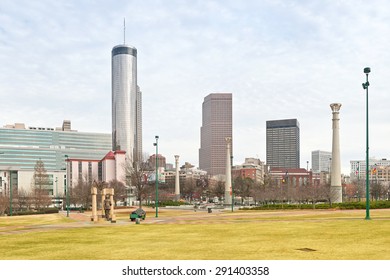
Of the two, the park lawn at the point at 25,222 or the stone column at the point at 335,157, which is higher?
the stone column at the point at 335,157

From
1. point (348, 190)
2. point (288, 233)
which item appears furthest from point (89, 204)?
point (348, 190)

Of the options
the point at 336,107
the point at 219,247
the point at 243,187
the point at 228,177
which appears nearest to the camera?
the point at 219,247

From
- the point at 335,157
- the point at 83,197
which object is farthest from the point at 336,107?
the point at 83,197

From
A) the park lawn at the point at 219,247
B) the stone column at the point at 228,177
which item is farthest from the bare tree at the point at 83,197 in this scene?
the park lawn at the point at 219,247

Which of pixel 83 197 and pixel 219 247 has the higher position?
pixel 219 247

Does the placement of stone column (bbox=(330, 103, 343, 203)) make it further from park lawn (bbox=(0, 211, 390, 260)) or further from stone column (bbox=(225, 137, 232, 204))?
park lawn (bbox=(0, 211, 390, 260))

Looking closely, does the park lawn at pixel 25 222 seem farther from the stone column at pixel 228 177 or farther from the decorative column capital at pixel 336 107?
the stone column at pixel 228 177

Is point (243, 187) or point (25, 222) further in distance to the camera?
point (243, 187)

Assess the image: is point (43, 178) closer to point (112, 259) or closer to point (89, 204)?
point (89, 204)

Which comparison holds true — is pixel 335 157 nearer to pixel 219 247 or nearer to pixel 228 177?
pixel 228 177

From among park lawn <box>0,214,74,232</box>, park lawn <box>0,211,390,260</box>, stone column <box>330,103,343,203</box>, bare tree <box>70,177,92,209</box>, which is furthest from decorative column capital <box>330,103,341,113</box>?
bare tree <box>70,177,92,209</box>

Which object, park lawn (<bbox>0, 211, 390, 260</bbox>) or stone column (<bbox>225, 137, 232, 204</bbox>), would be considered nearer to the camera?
park lawn (<bbox>0, 211, 390, 260</bbox>)
